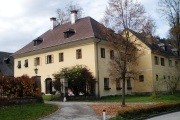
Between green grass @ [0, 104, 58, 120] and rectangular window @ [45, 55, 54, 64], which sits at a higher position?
→ rectangular window @ [45, 55, 54, 64]

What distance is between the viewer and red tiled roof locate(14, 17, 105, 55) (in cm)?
Answer: 3534

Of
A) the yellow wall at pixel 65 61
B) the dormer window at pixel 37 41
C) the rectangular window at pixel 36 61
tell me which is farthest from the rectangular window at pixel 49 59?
the dormer window at pixel 37 41

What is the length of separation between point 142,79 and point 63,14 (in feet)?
67.1

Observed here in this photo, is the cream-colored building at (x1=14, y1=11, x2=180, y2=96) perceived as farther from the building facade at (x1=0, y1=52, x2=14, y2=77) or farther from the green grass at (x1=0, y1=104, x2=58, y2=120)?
the green grass at (x1=0, y1=104, x2=58, y2=120)

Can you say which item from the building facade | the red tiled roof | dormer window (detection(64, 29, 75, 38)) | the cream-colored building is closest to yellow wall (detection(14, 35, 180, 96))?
the cream-colored building

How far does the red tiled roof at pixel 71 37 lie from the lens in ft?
116

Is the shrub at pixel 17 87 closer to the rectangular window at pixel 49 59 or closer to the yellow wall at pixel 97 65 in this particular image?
the yellow wall at pixel 97 65

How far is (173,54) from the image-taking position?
165 ft

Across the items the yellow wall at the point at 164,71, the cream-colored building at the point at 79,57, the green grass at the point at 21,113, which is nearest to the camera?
the green grass at the point at 21,113

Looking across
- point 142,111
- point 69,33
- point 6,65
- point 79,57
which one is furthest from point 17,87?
point 6,65

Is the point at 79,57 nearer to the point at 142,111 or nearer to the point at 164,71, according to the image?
the point at 164,71

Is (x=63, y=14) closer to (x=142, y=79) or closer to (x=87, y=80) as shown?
(x=142, y=79)

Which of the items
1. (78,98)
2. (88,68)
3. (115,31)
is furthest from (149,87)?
(115,31)

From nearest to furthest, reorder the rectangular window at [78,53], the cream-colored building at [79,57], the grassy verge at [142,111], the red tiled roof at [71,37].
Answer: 1. the grassy verge at [142,111]
2. the cream-colored building at [79,57]
3. the red tiled roof at [71,37]
4. the rectangular window at [78,53]
